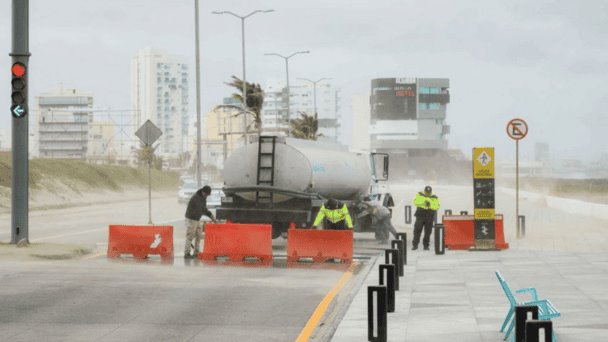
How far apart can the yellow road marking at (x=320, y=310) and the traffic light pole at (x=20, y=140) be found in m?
8.62

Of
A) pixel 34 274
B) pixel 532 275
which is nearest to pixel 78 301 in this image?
pixel 34 274

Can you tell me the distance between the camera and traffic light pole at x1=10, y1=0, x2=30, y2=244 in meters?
25.5

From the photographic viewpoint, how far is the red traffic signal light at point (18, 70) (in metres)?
25.3

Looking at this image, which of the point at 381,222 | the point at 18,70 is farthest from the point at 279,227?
the point at 18,70

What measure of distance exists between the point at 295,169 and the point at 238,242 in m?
5.32

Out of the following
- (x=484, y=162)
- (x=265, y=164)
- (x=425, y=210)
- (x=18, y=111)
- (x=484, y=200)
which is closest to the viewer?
(x=18, y=111)

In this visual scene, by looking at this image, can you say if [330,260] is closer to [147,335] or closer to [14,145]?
[14,145]

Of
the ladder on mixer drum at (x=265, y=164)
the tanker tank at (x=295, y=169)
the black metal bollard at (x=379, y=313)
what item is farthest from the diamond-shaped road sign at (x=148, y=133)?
the black metal bollard at (x=379, y=313)

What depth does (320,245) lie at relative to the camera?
2444 centimetres

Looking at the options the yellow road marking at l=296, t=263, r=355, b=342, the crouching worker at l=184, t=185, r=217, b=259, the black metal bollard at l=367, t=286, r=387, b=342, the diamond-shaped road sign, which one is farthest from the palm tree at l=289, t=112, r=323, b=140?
the black metal bollard at l=367, t=286, r=387, b=342

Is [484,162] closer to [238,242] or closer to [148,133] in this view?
[238,242]

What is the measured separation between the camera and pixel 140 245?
25219 mm

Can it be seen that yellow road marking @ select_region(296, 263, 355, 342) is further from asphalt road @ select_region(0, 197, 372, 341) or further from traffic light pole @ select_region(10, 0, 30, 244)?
traffic light pole @ select_region(10, 0, 30, 244)

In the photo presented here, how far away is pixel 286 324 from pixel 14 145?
1399 centimetres
